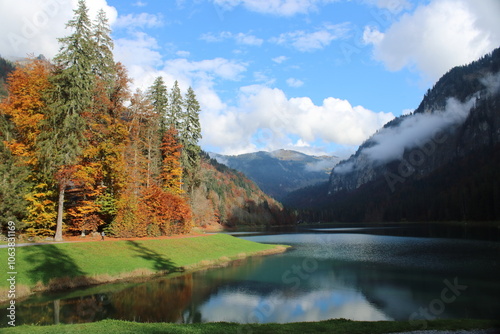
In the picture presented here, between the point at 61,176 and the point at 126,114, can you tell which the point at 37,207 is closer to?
the point at 61,176

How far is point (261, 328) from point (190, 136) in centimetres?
4781

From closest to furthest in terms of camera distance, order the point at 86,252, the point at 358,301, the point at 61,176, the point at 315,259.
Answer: the point at 358,301 → the point at 86,252 → the point at 61,176 → the point at 315,259

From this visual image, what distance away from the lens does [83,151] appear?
1444 inches

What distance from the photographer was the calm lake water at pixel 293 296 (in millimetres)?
21172

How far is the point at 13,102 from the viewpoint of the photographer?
3544 centimetres

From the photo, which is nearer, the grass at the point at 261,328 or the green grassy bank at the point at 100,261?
the grass at the point at 261,328

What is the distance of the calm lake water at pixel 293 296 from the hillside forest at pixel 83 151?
13019 millimetres

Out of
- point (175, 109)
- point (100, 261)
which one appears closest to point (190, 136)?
point (175, 109)

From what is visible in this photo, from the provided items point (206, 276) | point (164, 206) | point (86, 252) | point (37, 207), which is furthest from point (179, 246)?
point (37, 207)

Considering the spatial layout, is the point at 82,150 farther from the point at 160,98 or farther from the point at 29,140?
the point at 160,98

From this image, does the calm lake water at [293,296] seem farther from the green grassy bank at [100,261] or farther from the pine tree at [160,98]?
the pine tree at [160,98]

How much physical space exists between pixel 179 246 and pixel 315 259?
1988cm

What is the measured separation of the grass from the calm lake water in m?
4.27

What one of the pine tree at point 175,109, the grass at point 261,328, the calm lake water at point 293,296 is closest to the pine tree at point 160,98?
the pine tree at point 175,109
